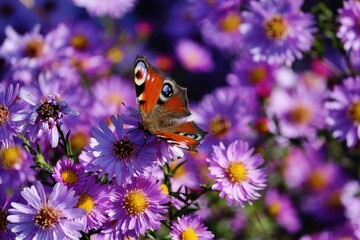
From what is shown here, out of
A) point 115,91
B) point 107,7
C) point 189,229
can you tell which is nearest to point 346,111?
point 189,229

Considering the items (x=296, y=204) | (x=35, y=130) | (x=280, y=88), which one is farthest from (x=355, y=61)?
(x=35, y=130)

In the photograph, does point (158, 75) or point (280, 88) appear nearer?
point (158, 75)

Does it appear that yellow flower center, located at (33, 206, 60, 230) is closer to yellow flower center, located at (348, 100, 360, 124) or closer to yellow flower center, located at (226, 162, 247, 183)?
yellow flower center, located at (226, 162, 247, 183)

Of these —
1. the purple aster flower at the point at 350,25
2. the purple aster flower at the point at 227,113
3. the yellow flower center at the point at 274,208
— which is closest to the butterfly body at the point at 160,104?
the purple aster flower at the point at 227,113

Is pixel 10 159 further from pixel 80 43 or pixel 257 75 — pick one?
pixel 257 75

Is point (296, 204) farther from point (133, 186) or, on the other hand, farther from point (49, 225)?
point (49, 225)

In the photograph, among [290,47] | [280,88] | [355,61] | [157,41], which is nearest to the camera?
[290,47]

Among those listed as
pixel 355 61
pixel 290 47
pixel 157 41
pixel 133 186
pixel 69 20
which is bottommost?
pixel 133 186
